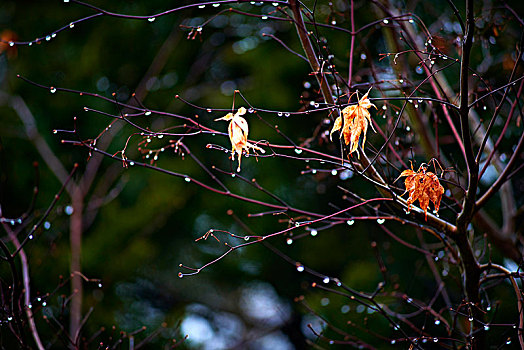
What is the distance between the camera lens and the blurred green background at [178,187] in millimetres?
4051

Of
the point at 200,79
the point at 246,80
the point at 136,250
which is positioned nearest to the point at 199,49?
the point at 200,79

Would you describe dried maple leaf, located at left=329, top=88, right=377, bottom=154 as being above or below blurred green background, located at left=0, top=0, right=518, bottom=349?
above

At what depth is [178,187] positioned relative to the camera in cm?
442

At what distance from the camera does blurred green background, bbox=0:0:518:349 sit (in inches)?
159

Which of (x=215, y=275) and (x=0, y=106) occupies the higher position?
(x=0, y=106)

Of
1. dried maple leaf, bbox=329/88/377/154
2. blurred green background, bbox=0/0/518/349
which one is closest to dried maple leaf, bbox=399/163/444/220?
dried maple leaf, bbox=329/88/377/154

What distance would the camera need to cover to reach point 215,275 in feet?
15.9

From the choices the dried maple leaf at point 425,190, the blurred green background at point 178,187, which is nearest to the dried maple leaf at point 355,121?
the dried maple leaf at point 425,190

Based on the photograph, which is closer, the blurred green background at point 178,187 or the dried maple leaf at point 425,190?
the dried maple leaf at point 425,190

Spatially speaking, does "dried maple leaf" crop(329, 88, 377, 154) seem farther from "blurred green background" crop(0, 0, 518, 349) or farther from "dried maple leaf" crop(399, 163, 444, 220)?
"blurred green background" crop(0, 0, 518, 349)

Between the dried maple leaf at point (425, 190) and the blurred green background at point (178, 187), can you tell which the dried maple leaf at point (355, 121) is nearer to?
the dried maple leaf at point (425, 190)

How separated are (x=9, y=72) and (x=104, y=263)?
2127 millimetres

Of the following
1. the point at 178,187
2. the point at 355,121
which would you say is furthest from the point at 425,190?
the point at 178,187

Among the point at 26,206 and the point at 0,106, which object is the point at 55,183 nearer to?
the point at 26,206
